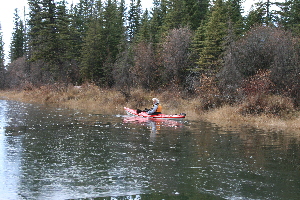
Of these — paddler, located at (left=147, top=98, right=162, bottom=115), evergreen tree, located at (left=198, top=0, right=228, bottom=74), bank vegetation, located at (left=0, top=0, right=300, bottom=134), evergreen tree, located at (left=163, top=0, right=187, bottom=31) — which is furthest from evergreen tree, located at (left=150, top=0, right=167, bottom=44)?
paddler, located at (left=147, top=98, right=162, bottom=115)

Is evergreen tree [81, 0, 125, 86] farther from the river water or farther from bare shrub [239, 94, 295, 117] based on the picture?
the river water

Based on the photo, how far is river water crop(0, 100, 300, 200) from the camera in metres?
7.19

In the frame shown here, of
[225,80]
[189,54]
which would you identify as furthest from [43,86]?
[225,80]

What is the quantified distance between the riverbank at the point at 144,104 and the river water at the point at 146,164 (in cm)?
327

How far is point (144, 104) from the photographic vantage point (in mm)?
29125

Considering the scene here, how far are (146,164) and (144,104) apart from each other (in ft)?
64.5

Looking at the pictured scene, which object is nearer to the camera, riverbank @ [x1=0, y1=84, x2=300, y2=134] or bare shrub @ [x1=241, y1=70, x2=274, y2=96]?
riverbank @ [x1=0, y1=84, x2=300, y2=134]

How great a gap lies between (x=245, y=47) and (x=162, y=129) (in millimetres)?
9996

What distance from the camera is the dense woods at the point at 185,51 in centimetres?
2215

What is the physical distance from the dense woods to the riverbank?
37.9 inches

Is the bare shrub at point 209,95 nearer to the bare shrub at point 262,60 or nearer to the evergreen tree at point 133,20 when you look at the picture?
the bare shrub at point 262,60

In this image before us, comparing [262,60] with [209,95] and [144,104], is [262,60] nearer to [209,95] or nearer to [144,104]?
[209,95]

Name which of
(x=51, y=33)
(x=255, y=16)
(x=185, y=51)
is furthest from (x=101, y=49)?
(x=255, y=16)

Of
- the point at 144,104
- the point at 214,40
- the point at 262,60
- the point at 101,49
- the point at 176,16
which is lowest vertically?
the point at 144,104
